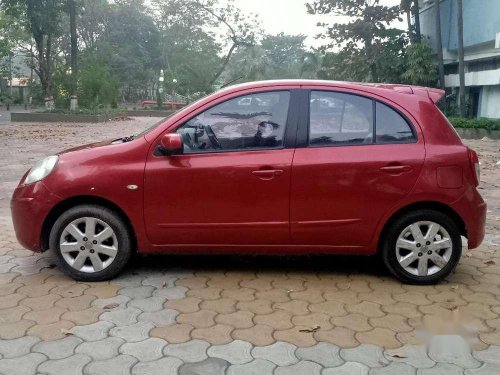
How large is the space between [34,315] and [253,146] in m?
1.96

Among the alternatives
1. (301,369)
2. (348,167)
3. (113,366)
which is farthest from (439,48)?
(113,366)

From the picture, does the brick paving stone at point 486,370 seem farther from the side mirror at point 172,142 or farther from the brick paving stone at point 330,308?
the side mirror at point 172,142

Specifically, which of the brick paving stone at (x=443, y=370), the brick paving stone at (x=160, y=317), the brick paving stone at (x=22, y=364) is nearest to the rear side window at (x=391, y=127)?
the brick paving stone at (x=443, y=370)

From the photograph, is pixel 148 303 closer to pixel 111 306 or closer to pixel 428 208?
pixel 111 306

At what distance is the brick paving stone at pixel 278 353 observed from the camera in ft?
9.83

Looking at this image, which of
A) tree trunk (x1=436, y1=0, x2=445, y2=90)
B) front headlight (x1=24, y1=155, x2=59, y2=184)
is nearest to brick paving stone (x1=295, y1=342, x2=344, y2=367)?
front headlight (x1=24, y1=155, x2=59, y2=184)

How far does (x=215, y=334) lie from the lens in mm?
3322

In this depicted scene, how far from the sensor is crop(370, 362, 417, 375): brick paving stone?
2.90m

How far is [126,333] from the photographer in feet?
10.9

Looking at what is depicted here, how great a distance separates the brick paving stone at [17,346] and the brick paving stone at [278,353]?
4.30ft

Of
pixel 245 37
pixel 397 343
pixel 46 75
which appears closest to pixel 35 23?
pixel 46 75

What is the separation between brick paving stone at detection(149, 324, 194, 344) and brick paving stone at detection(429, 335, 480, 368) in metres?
1.45

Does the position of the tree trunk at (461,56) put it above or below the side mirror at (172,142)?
above

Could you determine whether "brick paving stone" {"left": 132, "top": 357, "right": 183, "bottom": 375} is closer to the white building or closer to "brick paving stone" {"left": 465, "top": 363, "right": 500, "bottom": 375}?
"brick paving stone" {"left": 465, "top": 363, "right": 500, "bottom": 375}
